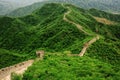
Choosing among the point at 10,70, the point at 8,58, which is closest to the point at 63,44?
the point at 8,58

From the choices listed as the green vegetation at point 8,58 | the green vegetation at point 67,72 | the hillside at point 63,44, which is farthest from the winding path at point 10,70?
the green vegetation at point 8,58

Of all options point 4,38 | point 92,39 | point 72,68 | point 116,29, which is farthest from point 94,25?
point 72,68

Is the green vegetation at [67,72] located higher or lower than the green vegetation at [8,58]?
higher

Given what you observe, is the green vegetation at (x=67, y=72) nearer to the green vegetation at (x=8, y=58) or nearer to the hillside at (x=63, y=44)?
the hillside at (x=63, y=44)

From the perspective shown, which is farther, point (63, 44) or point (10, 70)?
point (63, 44)

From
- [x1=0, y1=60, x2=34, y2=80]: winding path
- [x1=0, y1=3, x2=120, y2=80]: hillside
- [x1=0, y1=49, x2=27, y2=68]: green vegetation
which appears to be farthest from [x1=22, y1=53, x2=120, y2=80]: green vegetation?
[x1=0, y1=49, x2=27, y2=68]: green vegetation

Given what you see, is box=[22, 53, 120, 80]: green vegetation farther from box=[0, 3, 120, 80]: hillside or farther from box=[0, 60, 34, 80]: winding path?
box=[0, 60, 34, 80]: winding path

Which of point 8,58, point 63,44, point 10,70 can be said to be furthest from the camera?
point 8,58

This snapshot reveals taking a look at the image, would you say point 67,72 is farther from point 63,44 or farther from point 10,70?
point 63,44

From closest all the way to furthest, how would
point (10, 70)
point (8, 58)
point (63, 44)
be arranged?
1. point (10, 70)
2. point (63, 44)
3. point (8, 58)
